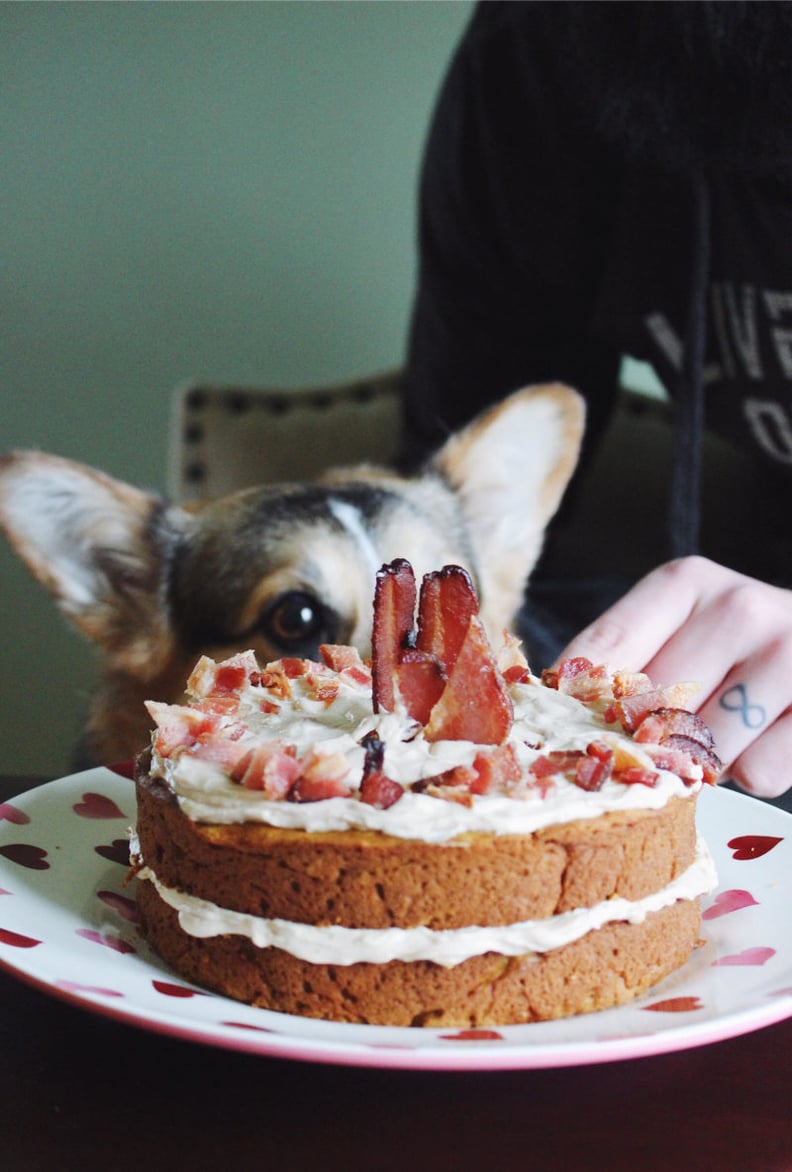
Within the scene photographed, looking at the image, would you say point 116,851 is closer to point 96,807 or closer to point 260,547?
point 96,807

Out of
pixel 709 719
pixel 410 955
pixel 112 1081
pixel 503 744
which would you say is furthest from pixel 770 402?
pixel 112 1081

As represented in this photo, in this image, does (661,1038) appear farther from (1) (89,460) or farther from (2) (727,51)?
(1) (89,460)

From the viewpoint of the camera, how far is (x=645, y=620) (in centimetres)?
122

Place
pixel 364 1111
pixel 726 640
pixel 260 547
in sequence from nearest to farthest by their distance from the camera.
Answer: pixel 364 1111, pixel 726 640, pixel 260 547

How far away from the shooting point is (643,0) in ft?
5.49

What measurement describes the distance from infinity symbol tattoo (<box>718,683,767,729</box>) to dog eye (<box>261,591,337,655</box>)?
28.7 inches

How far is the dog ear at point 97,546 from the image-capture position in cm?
179

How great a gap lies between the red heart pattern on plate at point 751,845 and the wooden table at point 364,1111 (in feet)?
0.91

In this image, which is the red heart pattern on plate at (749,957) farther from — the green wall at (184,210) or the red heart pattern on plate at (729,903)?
the green wall at (184,210)

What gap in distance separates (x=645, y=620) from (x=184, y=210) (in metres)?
2.18

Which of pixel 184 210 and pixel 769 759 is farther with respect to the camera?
pixel 184 210

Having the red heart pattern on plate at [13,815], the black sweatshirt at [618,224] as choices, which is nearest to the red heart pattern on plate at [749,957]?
the red heart pattern on plate at [13,815]

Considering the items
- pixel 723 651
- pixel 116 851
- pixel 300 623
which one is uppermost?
pixel 723 651

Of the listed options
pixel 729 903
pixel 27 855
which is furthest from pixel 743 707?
pixel 27 855
